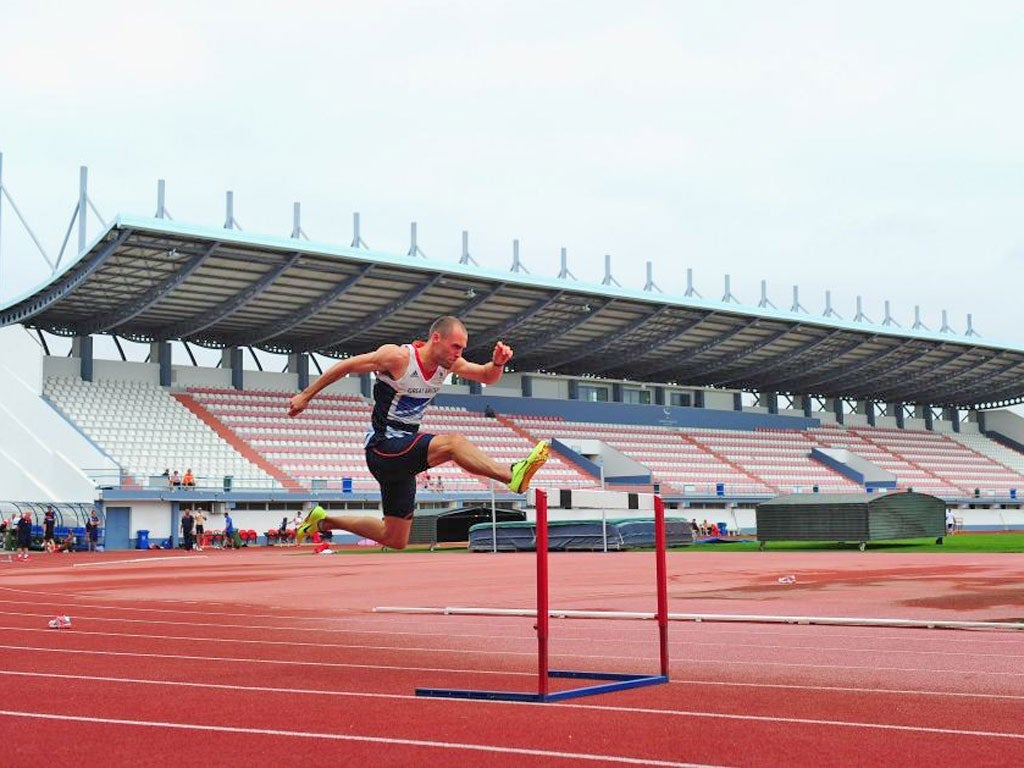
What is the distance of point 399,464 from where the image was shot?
767cm

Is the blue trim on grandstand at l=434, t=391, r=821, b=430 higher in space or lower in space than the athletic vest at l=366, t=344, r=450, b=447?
higher

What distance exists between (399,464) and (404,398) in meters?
0.46

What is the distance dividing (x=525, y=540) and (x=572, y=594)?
1520cm

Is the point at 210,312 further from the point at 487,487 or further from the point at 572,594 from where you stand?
the point at 572,594

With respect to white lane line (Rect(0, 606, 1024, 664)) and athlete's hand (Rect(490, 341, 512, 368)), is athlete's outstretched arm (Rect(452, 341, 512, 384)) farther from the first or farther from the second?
white lane line (Rect(0, 606, 1024, 664))

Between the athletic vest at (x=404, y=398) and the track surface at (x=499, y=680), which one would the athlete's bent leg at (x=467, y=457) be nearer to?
the athletic vest at (x=404, y=398)

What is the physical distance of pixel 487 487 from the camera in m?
42.2

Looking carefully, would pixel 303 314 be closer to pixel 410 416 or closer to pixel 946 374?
pixel 410 416

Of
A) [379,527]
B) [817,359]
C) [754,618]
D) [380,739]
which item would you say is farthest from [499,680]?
[817,359]

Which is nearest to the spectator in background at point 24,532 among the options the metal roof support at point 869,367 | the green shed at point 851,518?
the green shed at point 851,518

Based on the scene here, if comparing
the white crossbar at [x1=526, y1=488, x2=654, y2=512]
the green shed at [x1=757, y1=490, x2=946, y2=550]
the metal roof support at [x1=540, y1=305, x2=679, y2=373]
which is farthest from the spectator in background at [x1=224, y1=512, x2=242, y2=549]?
the white crossbar at [x1=526, y1=488, x2=654, y2=512]

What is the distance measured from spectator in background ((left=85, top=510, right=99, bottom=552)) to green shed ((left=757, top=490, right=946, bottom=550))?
65.7 feet

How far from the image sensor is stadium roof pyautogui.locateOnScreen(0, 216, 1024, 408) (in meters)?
36.9

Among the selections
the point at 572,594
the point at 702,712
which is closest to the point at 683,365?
the point at 572,594
